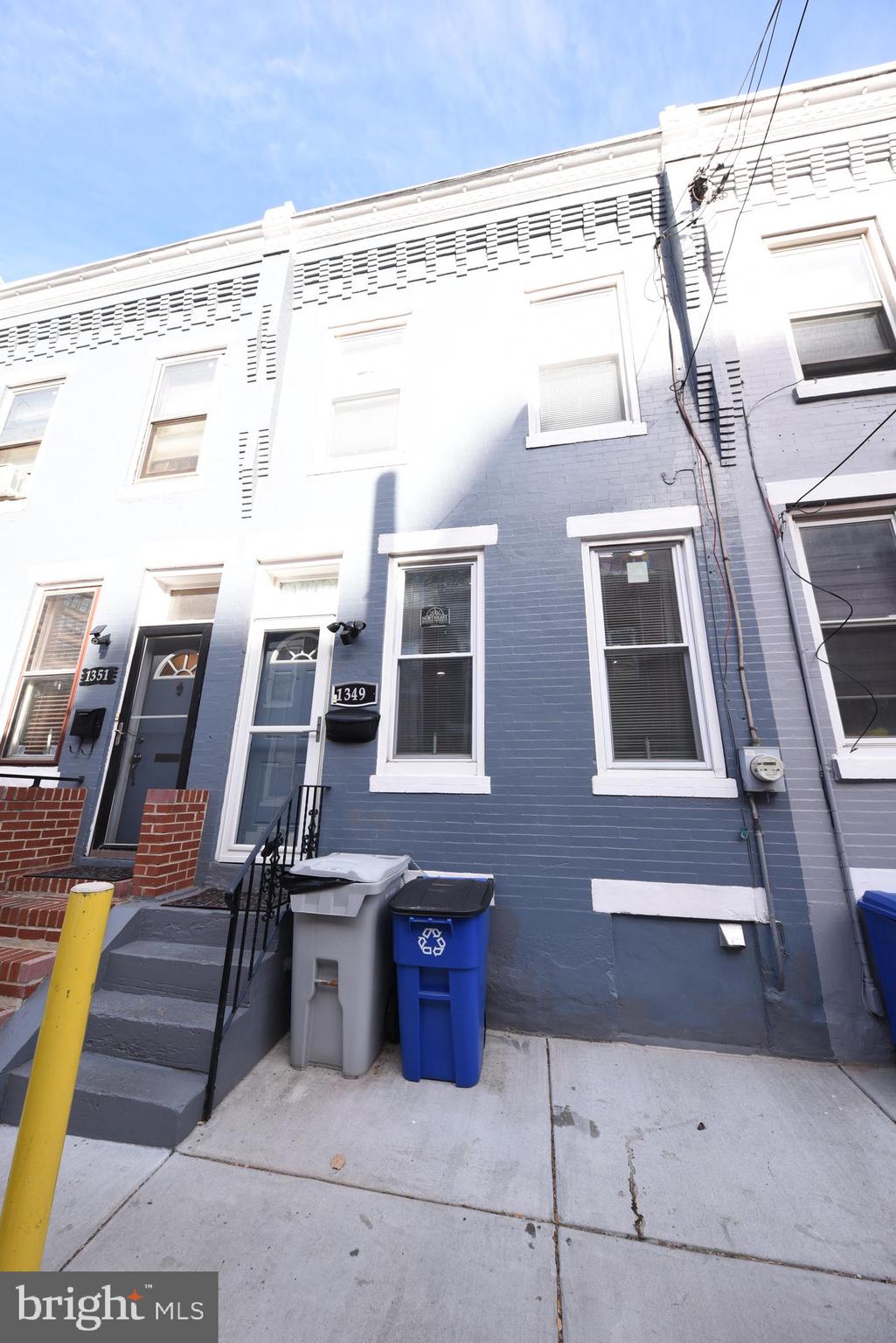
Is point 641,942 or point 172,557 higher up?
point 172,557

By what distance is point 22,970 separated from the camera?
9.81 ft

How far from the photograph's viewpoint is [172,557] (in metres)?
5.23

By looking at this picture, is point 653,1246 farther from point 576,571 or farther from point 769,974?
point 576,571

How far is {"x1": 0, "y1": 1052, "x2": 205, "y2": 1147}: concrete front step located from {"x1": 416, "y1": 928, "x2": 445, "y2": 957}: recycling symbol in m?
1.27

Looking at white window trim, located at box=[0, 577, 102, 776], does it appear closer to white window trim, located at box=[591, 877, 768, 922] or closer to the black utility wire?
white window trim, located at box=[591, 877, 768, 922]

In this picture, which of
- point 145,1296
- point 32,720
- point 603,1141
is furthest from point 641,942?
point 32,720

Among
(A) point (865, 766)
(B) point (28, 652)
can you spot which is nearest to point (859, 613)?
(A) point (865, 766)

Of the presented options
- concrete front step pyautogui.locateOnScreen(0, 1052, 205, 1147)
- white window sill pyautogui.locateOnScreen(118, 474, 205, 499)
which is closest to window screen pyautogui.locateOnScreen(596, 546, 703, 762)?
concrete front step pyautogui.locateOnScreen(0, 1052, 205, 1147)

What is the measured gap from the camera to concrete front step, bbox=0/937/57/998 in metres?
2.97

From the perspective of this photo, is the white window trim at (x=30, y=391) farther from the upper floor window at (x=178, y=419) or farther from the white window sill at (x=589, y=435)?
the white window sill at (x=589, y=435)

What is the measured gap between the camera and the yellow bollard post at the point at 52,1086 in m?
1.21

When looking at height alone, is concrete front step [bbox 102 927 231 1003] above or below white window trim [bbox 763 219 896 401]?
below

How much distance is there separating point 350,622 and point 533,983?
3104 millimetres

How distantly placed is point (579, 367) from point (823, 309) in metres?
2.18
